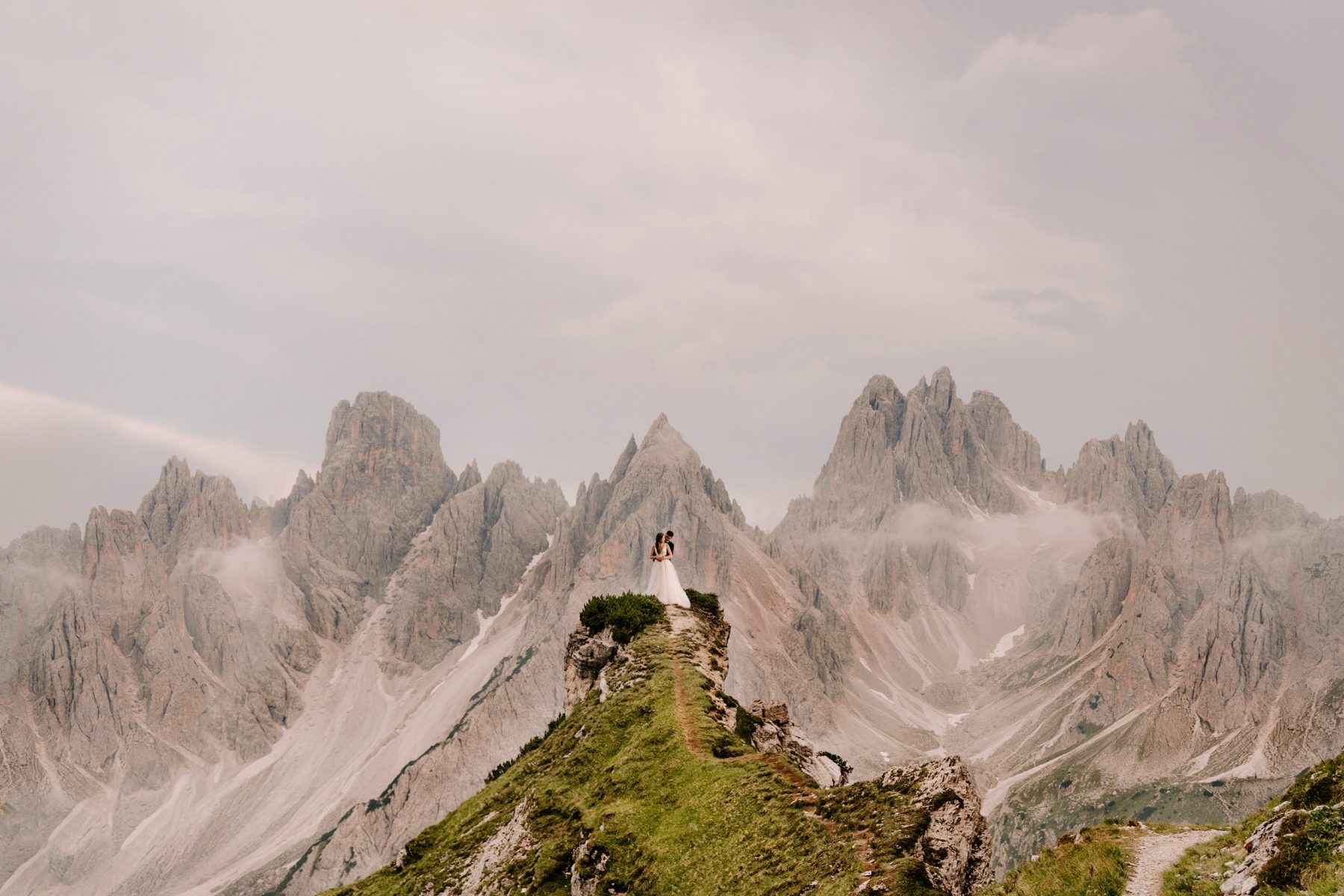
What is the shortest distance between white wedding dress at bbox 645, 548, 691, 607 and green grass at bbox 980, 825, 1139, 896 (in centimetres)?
3464

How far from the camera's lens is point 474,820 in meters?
38.0

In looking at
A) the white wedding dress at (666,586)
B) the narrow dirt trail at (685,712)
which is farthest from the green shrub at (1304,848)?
the white wedding dress at (666,586)

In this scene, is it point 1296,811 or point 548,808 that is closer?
point 1296,811

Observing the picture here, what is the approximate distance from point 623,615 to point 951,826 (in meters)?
30.8

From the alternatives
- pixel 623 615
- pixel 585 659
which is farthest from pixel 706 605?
pixel 585 659

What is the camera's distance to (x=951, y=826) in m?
20.7

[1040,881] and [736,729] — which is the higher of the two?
[736,729]

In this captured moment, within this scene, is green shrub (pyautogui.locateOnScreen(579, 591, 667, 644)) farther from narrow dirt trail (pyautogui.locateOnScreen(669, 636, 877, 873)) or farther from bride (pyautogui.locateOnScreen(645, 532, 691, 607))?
narrow dirt trail (pyautogui.locateOnScreen(669, 636, 877, 873))

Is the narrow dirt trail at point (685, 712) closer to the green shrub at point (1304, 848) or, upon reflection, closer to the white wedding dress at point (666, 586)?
the white wedding dress at point (666, 586)

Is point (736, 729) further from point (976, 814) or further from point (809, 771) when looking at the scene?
point (976, 814)

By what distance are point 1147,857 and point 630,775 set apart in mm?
16706

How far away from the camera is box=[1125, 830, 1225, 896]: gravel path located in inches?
684

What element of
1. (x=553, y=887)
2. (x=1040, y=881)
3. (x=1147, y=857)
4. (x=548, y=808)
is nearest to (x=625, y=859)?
(x=553, y=887)

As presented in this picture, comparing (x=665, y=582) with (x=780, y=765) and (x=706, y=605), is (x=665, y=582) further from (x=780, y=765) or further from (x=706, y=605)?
(x=780, y=765)
